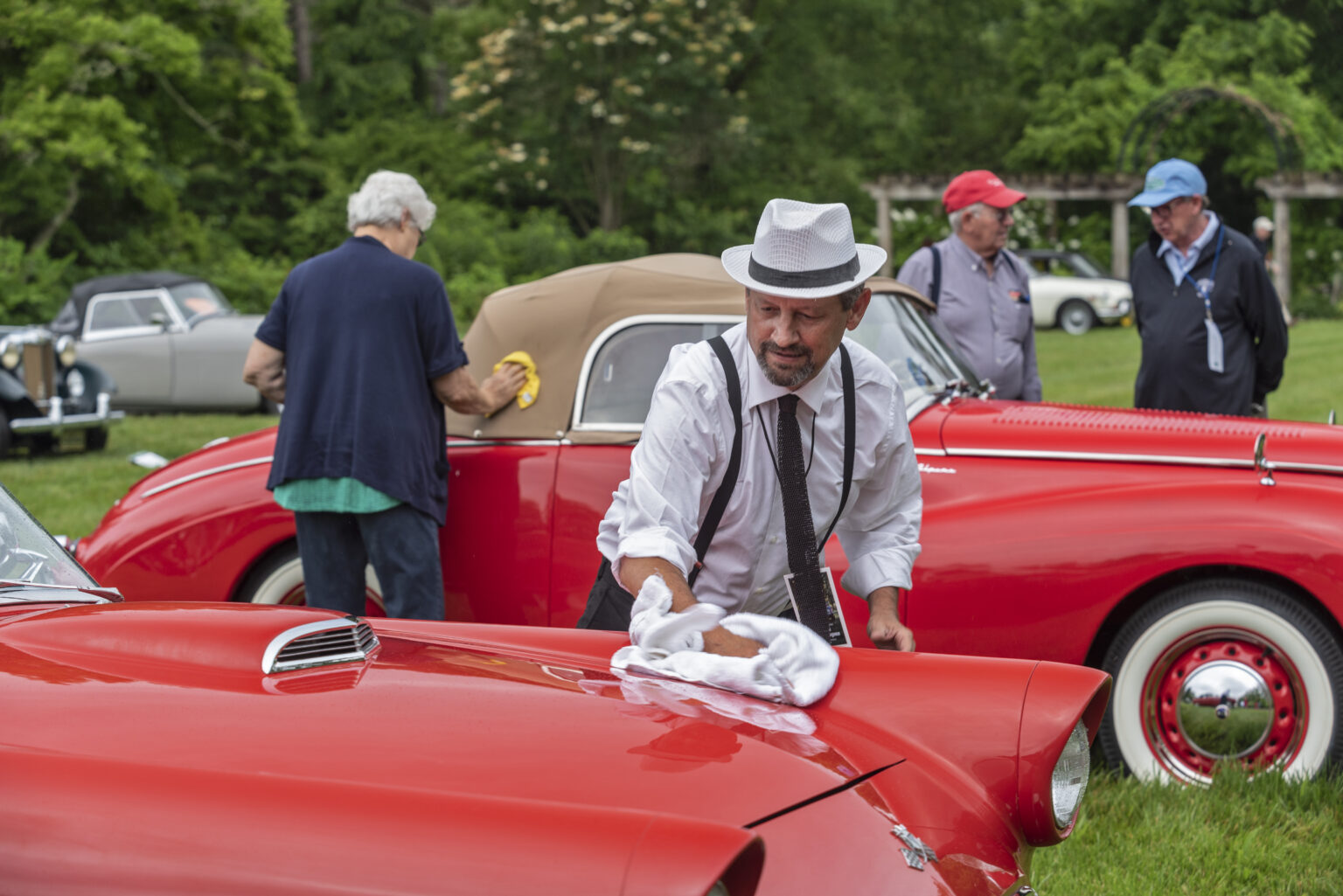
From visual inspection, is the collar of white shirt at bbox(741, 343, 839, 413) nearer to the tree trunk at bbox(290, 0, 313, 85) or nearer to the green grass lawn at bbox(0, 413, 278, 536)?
the green grass lawn at bbox(0, 413, 278, 536)

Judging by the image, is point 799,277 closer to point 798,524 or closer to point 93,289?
point 798,524

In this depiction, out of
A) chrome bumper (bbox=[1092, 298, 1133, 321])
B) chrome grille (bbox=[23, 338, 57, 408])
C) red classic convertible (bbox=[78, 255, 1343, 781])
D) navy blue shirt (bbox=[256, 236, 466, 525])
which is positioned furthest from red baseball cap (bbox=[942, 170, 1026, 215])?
chrome bumper (bbox=[1092, 298, 1133, 321])

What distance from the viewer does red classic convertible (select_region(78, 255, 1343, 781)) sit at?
432cm

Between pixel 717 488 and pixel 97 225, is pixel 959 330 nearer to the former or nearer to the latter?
pixel 717 488

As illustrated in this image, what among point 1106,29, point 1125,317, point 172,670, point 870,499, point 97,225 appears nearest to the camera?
point 172,670

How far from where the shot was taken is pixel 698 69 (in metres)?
28.8

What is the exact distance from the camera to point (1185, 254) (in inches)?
242

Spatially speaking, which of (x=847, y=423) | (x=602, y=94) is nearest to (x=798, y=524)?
(x=847, y=423)

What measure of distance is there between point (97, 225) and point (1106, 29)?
22589 mm

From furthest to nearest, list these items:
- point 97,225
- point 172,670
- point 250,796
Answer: point 97,225 → point 172,670 → point 250,796

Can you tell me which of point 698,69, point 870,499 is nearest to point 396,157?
point 698,69

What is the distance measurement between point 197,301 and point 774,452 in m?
14.7

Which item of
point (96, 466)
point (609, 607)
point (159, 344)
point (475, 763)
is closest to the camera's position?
point (475, 763)

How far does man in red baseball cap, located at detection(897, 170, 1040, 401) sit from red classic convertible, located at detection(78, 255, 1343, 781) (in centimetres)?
72
